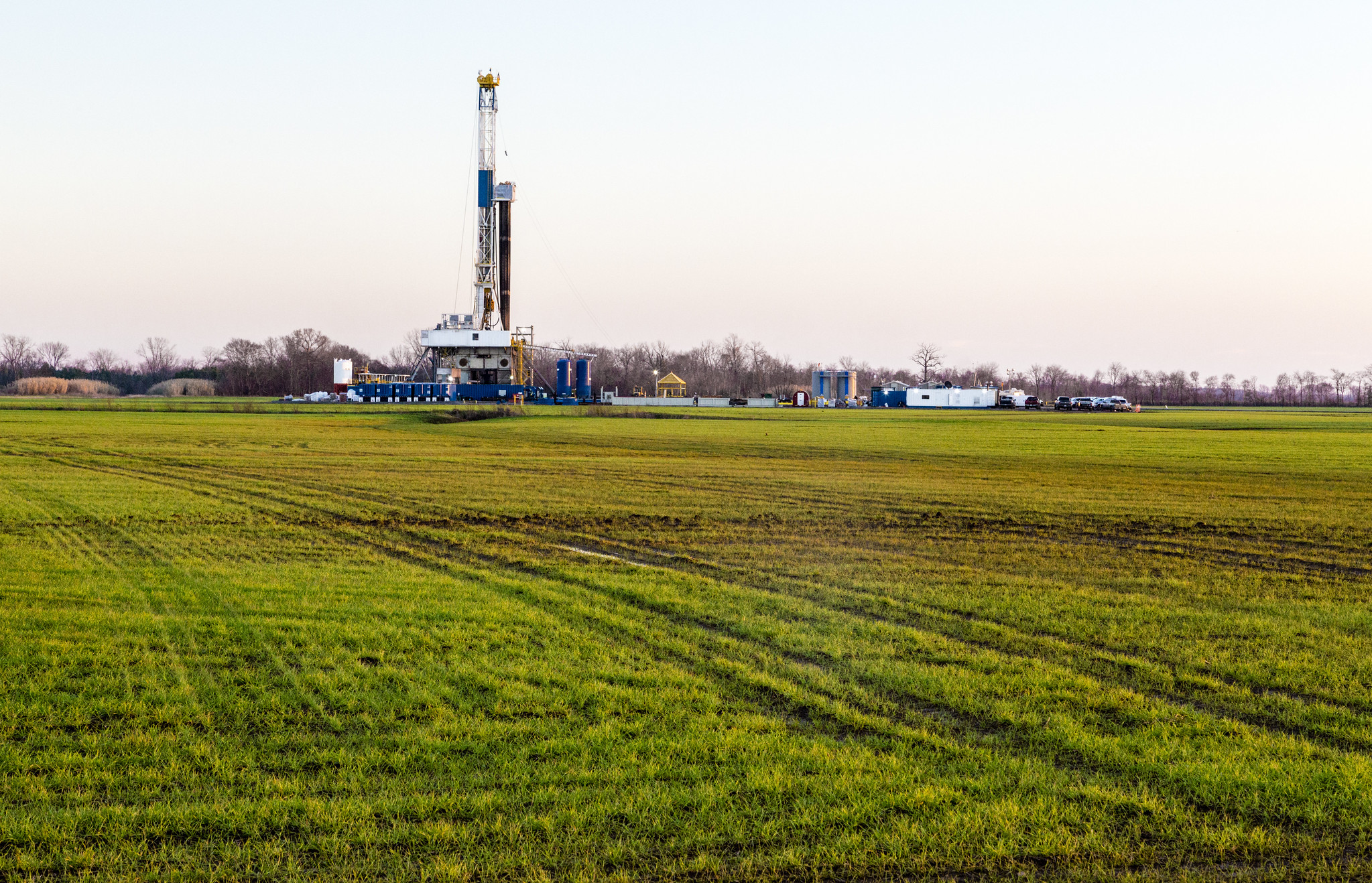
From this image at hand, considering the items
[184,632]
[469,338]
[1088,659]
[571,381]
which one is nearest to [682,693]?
[1088,659]

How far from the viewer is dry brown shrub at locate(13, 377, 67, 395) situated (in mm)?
114938

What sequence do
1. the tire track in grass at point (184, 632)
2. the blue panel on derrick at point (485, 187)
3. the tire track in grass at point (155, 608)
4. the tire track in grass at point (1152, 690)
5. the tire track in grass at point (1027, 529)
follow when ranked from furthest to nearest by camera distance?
the blue panel on derrick at point (485, 187)
the tire track in grass at point (1027, 529)
the tire track in grass at point (155, 608)
the tire track in grass at point (184, 632)
the tire track in grass at point (1152, 690)

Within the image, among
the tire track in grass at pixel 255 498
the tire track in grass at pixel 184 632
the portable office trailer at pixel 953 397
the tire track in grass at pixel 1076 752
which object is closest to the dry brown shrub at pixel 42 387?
the portable office trailer at pixel 953 397

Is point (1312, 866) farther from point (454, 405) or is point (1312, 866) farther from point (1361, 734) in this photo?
point (454, 405)

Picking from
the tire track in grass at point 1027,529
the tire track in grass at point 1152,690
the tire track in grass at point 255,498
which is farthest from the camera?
the tire track in grass at point 255,498

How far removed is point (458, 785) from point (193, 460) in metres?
24.3

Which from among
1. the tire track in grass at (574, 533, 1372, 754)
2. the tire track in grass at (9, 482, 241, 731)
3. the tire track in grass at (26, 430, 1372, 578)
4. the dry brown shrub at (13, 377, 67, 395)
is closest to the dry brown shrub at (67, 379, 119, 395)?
the dry brown shrub at (13, 377, 67, 395)

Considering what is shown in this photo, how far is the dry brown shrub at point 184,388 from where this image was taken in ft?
416

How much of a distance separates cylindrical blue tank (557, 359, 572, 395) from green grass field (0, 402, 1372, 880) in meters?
79.6

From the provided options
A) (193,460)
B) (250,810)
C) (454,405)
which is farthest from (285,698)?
(454,405)

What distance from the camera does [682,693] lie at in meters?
6.97

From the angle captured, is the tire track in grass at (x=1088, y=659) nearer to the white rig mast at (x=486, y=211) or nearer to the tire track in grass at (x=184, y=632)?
the tire track in grass at (x=184, y=632)

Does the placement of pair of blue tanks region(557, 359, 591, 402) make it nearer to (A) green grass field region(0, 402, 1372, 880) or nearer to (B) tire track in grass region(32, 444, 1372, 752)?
(A) green grass field region(0, 402, 1372, 880)

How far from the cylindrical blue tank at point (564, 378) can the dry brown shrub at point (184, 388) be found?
60.4 meters
